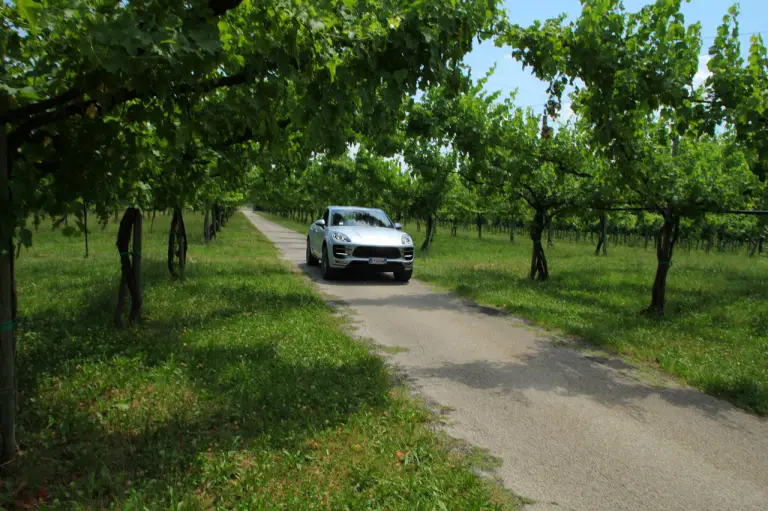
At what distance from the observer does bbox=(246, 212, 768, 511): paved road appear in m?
3.33

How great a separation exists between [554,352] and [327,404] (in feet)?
Answer: 11.6

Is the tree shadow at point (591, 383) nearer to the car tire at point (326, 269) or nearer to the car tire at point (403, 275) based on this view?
the car tire at point (403, 275)

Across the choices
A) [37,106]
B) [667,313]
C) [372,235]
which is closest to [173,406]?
[37,106]

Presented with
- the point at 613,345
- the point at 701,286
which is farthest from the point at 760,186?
the point at 613,345

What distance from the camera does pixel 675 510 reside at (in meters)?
3.11

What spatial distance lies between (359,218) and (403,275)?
2.13m

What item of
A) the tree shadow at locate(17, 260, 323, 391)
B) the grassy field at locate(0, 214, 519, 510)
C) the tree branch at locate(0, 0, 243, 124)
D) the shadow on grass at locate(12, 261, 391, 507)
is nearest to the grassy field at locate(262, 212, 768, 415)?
the grassy field at locate(0, 214, 519, 510)

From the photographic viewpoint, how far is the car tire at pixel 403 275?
12914 millimetres

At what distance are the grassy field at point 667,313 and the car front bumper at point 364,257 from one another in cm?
139

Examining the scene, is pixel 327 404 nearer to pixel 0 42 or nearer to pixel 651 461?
pixel 651 461

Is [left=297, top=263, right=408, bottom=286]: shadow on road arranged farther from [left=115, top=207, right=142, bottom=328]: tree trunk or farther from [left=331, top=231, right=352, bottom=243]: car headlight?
[left=115, top=207, right=142, bottom=328]: tree trunk

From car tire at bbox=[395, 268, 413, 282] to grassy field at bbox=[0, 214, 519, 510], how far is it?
5497 millimetres

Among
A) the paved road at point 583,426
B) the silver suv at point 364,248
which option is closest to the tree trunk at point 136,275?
the paved road at point 583,426

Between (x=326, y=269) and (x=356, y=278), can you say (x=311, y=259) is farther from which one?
(x=326, y=269)
